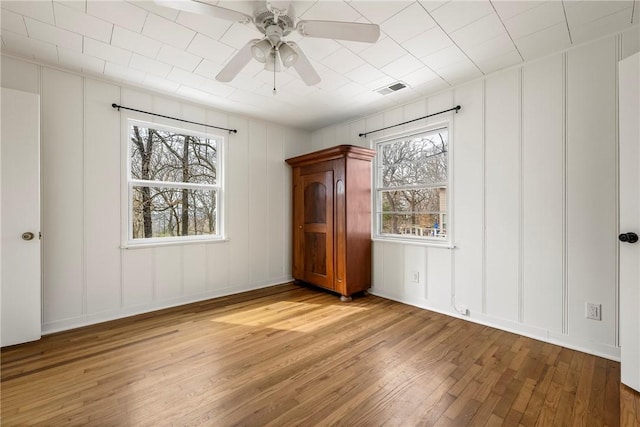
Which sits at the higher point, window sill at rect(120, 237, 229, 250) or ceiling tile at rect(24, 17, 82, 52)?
ceiling tile at rect(24, 17, 82, 52)

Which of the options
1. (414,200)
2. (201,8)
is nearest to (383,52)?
(201,8)

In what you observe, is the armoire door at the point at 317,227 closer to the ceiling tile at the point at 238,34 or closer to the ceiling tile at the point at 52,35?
the ceiling tile at the point at 238,34

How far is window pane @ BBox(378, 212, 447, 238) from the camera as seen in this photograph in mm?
3162

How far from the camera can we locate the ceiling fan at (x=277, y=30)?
1.49 meters

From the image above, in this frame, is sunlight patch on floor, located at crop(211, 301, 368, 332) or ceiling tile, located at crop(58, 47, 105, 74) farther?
sunlight patch on floor, located at crop(211, 301, 368, 332)

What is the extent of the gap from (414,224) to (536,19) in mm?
2119

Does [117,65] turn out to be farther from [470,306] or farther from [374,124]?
[470,306]

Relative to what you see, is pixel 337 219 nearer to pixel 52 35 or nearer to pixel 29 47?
pixel 52 35

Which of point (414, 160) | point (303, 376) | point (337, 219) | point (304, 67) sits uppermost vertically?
point (304, 67)

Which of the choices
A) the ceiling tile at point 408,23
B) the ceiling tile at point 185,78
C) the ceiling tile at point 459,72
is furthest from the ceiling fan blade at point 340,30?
the ceiling tile at point 185,78

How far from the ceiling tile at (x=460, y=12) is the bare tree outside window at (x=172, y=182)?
287 centimetres

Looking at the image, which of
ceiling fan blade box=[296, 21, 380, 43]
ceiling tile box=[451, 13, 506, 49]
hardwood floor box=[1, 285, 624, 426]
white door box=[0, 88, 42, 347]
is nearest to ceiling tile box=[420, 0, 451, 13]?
ceiling tile box=[451, 13, 506, 49]

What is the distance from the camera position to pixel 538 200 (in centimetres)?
241

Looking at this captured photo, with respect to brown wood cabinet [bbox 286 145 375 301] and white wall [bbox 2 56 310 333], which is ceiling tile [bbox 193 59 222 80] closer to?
white wall [bbox 2 56 310 333]
